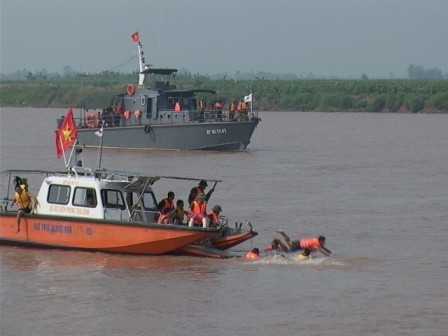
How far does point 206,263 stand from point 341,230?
5.25 metres

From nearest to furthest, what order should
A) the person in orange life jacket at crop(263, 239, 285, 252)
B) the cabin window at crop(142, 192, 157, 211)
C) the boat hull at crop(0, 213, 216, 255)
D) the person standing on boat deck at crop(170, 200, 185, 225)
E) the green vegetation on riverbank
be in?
the boat hull at crop(0, 213, 216, 255) < the person standing on boat deck at crop(170, 200, 185, 225) < the cabin window at crop(142, 192, 157, 211) < the person in orange life jacket at crop(263, 239, 285, 252) < the green vegetation on riverbank

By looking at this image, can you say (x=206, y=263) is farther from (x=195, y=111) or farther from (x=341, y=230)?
(x=195, y=111)

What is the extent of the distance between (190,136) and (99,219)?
964 inches

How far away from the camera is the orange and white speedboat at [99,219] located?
67.8 ft

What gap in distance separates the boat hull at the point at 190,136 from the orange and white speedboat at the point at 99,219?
23497 mm

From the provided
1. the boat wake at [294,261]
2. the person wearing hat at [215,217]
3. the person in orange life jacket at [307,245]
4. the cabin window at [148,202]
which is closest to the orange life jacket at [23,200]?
the cabin window at [148,202]

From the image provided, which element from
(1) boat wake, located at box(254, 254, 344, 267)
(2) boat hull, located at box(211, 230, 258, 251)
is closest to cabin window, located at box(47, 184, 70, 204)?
(2) boat hull, located at box(211, 230, 258, 251)

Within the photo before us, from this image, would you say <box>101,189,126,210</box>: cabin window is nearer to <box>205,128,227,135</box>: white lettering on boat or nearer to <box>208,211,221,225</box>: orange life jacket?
<box>208,211,221,225</box>: orange life jacket

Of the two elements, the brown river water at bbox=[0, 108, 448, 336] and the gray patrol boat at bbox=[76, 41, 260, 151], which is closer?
the brown river water at bbox=[0, 108, 448, 336]

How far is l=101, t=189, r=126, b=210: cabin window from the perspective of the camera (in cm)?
2100

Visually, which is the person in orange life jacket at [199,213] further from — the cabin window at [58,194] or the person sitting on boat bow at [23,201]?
the person sitting on boat bow at [23,201]

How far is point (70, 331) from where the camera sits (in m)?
Answer: 16.2

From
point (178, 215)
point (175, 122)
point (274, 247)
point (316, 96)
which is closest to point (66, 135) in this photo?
point (178, 215)

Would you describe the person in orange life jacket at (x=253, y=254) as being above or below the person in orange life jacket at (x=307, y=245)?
below
